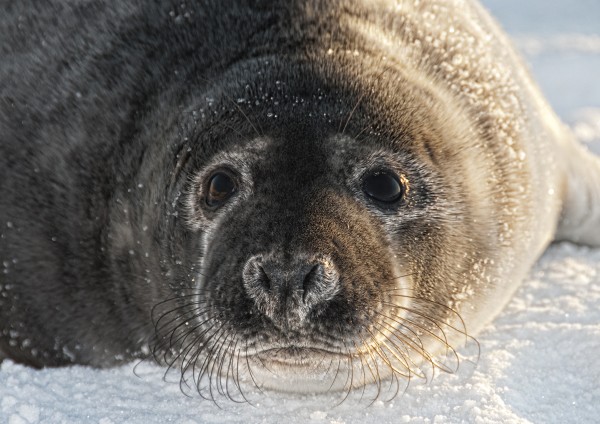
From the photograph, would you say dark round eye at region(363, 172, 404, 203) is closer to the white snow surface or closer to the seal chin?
the seal chin

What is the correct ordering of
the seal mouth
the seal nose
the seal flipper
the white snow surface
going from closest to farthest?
the seal nose
the seal mouth
the white snow surface
the seal flipper

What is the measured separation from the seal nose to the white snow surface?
0.46 meters

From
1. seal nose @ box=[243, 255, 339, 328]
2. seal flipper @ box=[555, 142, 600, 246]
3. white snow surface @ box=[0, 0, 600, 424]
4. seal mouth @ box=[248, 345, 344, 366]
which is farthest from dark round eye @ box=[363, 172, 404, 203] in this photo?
seal flipper @ box=[555, 142, 600, 246]

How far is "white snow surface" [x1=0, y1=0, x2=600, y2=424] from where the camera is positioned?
299cm

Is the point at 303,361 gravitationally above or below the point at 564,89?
above

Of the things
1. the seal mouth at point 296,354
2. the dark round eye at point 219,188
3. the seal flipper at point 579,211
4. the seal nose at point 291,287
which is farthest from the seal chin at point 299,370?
the seal flipper at point 579,211

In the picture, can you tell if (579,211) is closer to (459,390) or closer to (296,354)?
(459,390)

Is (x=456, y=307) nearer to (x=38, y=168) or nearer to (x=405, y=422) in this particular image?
(x=405, y=422)

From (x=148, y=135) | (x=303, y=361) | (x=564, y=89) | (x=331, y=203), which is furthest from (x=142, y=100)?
(x=564, y=89)

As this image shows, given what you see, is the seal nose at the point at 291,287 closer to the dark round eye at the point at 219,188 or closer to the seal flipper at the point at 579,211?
the dark round eye at the point at 219,188

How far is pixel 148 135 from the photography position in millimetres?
3383

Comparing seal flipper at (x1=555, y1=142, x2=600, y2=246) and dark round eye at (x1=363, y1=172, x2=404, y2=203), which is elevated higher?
dark round eye at (x1=363, y1=172, x2=404, y2=203)

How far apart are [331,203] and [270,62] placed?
0.60 metres

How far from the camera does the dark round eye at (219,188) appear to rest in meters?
3.03
